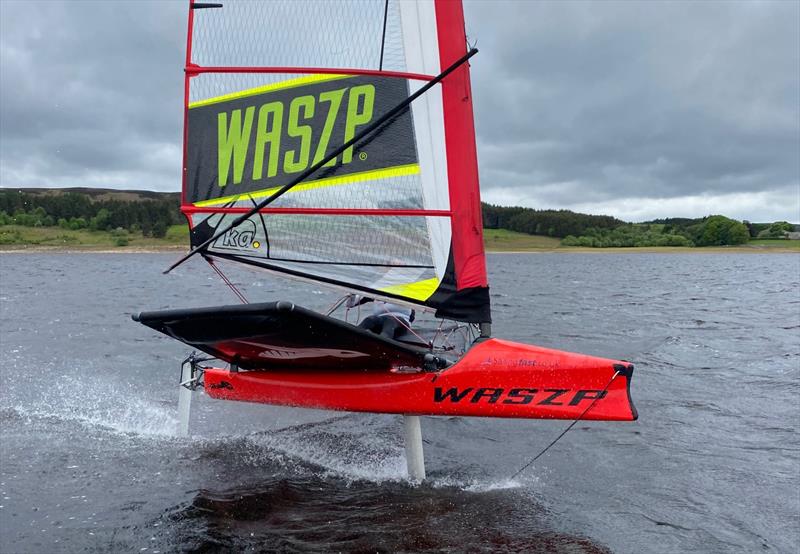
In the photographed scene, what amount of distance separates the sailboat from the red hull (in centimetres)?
2

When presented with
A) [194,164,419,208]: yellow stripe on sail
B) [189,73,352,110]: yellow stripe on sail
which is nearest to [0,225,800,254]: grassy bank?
[189,73,352,110]: yellow stripe on sail

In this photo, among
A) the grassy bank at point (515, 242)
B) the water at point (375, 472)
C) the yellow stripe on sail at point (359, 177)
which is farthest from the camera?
the grassy bank at point (515, 242)

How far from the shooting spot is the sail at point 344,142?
553cm

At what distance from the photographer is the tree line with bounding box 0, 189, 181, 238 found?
76181 millimetres

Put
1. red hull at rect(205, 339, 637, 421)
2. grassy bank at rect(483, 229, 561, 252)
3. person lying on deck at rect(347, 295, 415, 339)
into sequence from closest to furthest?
red hull at rect(205, 339, 637, 421) → person lying on deck at rect(347, 295, 415, 339) → grassy bank at rect(483, 229, 561, 252)

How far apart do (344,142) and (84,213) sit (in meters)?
88.4

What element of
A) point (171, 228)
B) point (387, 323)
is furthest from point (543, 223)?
point (387, 323)

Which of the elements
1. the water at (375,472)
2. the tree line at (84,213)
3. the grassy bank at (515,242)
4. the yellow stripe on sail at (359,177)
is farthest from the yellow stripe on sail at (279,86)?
the grassy bank at (515,242)

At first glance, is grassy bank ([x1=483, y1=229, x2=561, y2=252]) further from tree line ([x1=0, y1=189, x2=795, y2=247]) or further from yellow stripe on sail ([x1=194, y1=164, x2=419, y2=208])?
yellow stripe on sail ([x1=194, y1=164, x2=419, y2=208])

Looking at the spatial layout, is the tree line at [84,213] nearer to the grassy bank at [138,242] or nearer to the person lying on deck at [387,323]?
the grassy bank at [138,242]

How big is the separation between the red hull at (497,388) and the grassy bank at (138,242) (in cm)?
6037

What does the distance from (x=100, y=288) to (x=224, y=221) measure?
23.3 m

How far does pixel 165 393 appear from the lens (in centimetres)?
916

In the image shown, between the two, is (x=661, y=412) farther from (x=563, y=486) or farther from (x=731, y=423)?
(x=563, y=486)
